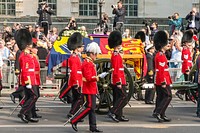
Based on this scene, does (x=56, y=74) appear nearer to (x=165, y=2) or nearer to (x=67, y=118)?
(x=67, y=118)

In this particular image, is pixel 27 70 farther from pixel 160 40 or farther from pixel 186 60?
pixel 186 60

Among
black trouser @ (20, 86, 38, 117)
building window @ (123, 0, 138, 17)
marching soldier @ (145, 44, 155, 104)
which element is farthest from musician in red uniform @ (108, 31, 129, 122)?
building window @ (123, 0, 138, 17)

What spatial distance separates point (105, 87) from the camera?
15539 mm

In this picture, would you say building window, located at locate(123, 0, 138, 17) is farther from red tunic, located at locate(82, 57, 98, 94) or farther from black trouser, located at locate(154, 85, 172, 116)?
red tunic, located at locate(82, 57, 98, 94)

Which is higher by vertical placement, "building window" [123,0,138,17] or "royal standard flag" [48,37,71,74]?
"building window" [123,0,138,17]

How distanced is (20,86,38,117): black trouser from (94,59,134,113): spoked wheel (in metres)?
1.67

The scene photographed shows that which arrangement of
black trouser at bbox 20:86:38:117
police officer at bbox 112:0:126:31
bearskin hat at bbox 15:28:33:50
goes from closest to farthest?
1. black trouser at bbox 20:86:38:117
2. bearskin hat at bbox 15:28:33:50
3. police officer at bbox 112:0:126:31

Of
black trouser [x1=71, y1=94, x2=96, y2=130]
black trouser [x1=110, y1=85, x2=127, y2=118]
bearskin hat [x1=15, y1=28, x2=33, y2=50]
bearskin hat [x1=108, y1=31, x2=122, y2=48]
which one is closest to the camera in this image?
black trouser [x1=71, y1=94, x2=96, y2=130]

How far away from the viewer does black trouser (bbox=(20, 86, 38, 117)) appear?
14.7 meters

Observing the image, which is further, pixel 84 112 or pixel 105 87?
pixel 105 87

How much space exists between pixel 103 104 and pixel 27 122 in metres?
2.00

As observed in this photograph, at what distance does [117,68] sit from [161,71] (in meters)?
1.01

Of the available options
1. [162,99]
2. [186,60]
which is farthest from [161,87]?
[186,60]

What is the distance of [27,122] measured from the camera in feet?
48.4
